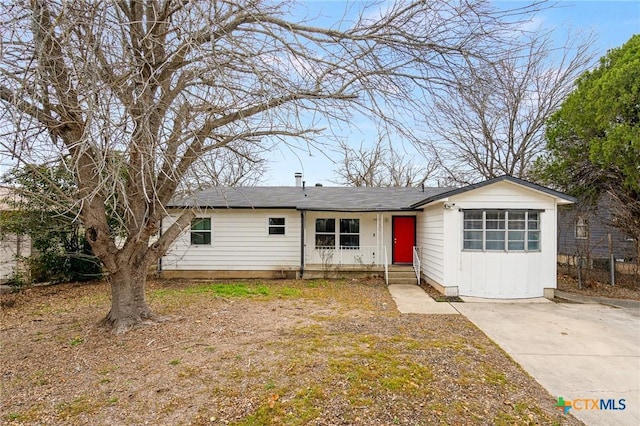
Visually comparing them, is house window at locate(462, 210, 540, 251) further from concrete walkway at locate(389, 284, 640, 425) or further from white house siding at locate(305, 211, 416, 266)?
white house siding at locate(305, 211, 416, 266)

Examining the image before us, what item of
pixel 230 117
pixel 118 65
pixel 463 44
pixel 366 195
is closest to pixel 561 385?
pixel 463 44

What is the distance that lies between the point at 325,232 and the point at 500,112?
892cm

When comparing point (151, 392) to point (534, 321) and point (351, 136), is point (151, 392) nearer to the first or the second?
point (351, 136)

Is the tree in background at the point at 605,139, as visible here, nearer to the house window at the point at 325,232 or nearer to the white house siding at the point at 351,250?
the white house siding at the point at 351,250

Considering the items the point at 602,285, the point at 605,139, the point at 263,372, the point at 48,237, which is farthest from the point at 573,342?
the point at 48,237

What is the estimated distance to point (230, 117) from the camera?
185 inches

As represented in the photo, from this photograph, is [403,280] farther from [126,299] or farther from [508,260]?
[126,299]

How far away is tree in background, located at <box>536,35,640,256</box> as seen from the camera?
9.02 m

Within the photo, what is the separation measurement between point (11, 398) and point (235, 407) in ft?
8.03

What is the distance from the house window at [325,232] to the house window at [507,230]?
5078 millimetres

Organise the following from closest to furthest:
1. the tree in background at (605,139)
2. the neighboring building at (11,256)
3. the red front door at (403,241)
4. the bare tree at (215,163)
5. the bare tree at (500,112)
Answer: the bare tree at (500,112) → the bare tree at (215,163) → the tree in background at (605,139) → the neighboring building at (11,256) → the red front door at (403,241)

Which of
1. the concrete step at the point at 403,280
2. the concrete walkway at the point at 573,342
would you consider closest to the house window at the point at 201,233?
the concrete step at the point at 403,280

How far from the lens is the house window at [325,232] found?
12586 mm

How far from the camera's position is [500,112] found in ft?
13.5
